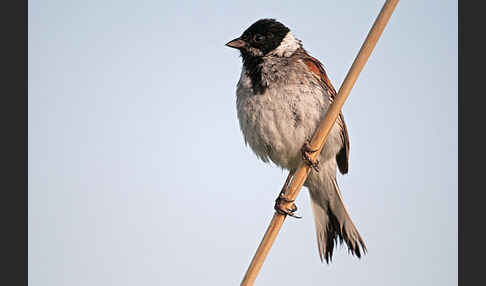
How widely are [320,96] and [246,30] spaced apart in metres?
0.86

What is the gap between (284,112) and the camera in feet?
10.8

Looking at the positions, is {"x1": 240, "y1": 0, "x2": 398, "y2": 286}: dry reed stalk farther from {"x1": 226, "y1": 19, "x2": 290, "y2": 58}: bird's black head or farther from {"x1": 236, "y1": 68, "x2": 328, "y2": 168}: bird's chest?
{"x1": 226, "y1": 19, "x2": 290, "y2": 58}: bird's black head

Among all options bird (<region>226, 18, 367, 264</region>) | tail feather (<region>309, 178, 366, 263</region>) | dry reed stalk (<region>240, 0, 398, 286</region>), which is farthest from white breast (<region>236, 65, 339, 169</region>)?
dry reed stalk (<region>240, 0, 398, 286</region>)

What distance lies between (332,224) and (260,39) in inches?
59.8

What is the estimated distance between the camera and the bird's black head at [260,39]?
3713 millimetres

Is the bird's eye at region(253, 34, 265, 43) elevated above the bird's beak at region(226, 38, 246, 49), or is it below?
above

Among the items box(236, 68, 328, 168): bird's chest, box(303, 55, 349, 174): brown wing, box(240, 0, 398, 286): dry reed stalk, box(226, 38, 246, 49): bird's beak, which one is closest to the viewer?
box(240, 0, 398, 286): dry reed stalk

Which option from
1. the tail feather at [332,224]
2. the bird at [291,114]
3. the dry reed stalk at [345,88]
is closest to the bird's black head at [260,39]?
the bird at [291,114]

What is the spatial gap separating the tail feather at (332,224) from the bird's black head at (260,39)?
44.9 inches

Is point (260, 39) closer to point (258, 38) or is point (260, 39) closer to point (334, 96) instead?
point (258, 38)

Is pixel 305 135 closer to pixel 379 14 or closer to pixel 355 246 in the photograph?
pixel 355 246

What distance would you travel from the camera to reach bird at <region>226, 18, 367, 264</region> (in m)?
3.33

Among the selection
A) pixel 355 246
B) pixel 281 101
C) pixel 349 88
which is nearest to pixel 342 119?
pixel 281 101

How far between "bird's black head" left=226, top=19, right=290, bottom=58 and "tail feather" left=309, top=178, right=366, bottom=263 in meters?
1.14
